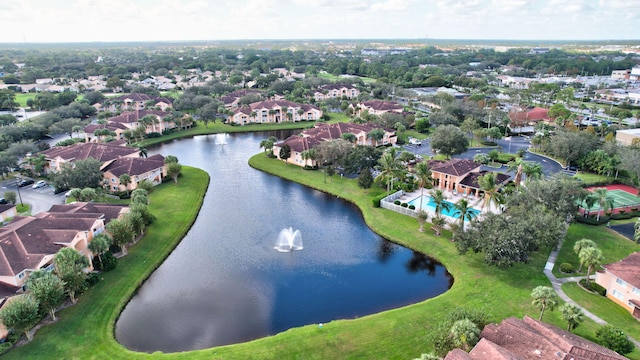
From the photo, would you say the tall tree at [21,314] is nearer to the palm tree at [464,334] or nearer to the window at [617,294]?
the palm tree at [464,334]

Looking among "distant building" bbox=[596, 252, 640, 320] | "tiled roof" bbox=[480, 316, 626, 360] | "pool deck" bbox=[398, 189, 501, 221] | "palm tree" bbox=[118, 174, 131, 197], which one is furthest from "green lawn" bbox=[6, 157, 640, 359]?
"palm tree" bbox=[118, 174, 131, 197]

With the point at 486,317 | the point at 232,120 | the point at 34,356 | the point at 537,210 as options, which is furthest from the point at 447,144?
the point at 34,356

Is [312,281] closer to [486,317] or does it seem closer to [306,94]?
[486,317]

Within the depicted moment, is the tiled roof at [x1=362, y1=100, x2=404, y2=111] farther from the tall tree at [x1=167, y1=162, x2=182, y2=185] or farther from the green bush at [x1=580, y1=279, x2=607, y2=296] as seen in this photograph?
the green bush at [x1=580, y1=279, x2=607, y2=296]

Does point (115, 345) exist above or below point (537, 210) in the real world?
below

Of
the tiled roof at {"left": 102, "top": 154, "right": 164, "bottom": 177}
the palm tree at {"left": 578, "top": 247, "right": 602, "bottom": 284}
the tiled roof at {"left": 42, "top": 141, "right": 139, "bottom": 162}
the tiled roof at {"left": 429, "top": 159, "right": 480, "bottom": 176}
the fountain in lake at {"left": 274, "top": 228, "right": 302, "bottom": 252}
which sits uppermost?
the tiled roof at {"left": 42, "top": 141, "right": 139, "bottom": 162}

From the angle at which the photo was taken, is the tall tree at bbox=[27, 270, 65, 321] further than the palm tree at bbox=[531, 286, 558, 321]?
Yes

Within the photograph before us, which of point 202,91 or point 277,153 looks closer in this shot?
point 277,153

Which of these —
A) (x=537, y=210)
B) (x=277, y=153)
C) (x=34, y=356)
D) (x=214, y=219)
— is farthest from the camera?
(x=277, y=153)
